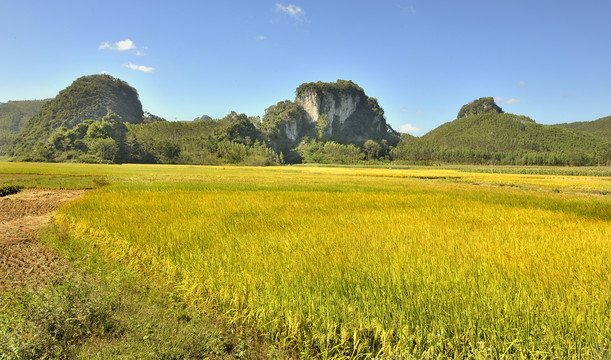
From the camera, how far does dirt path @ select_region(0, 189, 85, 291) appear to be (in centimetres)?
441

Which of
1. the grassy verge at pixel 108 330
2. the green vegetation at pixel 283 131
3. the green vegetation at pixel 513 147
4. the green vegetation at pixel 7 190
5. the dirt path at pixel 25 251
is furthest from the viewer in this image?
the green vegetation at pixel 283 131

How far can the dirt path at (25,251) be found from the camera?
14.5 ft

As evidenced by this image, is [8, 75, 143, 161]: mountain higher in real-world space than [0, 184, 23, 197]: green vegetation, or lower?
higher

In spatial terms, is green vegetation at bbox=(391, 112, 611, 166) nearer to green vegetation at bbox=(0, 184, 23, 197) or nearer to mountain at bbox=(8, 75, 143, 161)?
mountain at bbox=(8, 75, 143, 161)

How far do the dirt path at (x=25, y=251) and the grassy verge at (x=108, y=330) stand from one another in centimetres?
84

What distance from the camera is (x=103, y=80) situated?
635 feet

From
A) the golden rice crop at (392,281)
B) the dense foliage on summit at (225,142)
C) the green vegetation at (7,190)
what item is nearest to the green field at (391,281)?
the golden rice crop at (392,281)

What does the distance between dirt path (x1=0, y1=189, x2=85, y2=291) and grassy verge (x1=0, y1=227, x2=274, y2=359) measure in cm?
84

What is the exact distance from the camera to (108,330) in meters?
3.04

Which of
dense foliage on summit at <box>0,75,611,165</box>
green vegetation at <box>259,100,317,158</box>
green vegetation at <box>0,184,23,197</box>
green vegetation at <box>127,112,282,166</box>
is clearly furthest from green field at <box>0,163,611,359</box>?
green vegetation at <box>259,100,317,158</box>

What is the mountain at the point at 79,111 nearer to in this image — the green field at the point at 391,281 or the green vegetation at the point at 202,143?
the green vegetation at the point at 202,143

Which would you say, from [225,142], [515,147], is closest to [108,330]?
[225,142]

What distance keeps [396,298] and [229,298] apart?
6.90 ft

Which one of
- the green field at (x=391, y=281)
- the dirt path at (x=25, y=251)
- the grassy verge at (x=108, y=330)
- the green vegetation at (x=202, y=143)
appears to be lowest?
the dirt path at (x=25, y=251)
